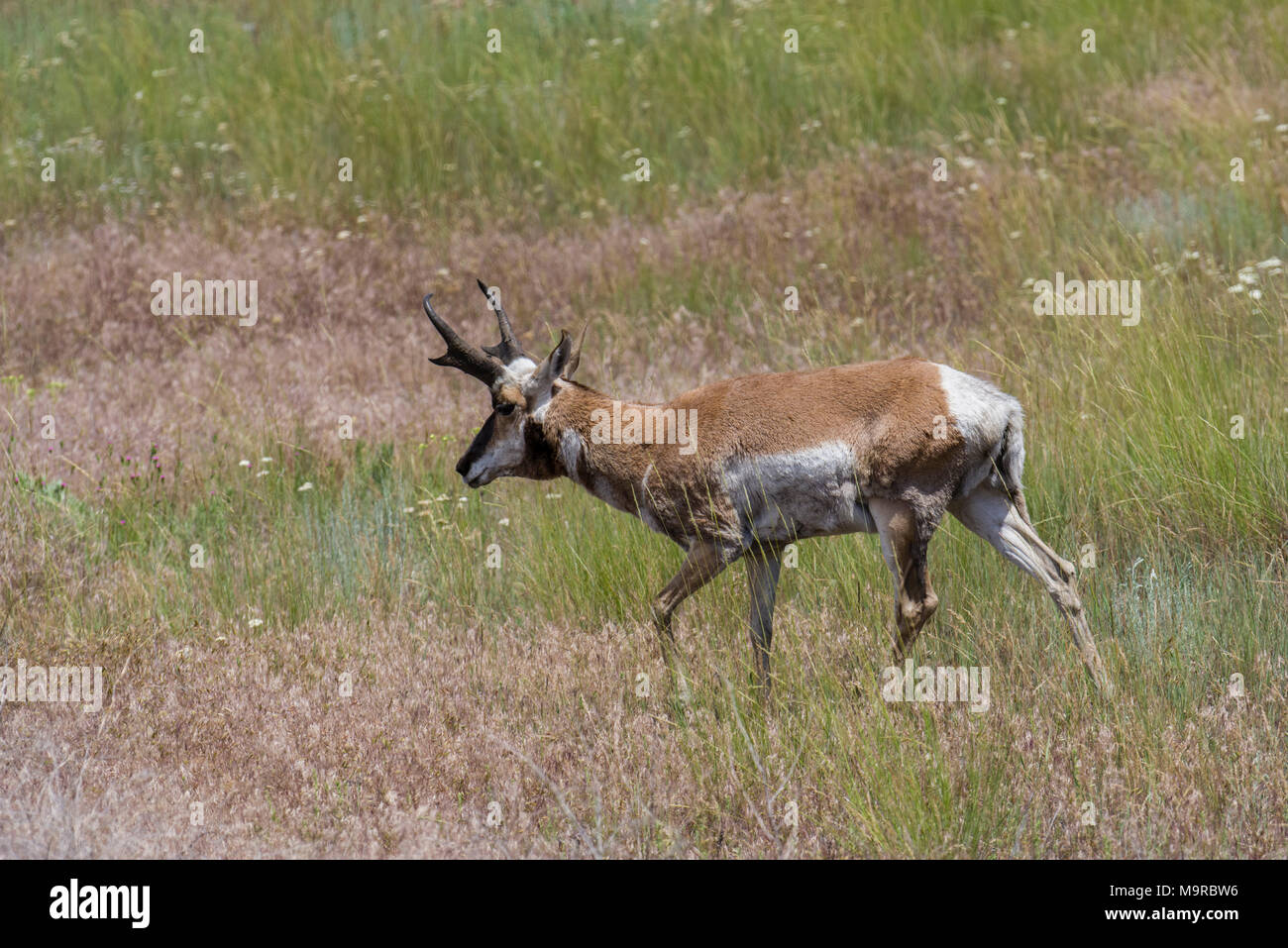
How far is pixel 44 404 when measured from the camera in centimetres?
1098

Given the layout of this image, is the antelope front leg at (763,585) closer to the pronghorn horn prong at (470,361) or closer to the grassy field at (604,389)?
the grassy field at (604,389)

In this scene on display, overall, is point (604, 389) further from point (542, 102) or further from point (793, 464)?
point (542, 102)

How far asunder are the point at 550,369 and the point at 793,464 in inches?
50.8

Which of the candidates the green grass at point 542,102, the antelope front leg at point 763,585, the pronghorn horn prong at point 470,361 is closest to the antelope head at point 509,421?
the pronghorn horn prong at point 470,361

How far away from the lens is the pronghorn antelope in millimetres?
6734

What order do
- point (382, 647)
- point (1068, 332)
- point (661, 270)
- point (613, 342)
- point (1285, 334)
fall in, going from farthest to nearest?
point (661, 270) < point (613, 342) < point (1068, 332) < point (1285, 334) < point (382, 647)

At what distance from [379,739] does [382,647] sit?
3.44 ft

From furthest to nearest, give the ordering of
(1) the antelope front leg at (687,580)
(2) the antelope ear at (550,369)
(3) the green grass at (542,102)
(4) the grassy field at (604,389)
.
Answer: (3) the green grass at (542,102) → (2) the antelope ear at (550,369) → (1) the antelope front leg at (687,580) → (4) the grassy field at (604,389)

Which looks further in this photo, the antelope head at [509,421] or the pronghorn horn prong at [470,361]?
the antelope head at [509,421]

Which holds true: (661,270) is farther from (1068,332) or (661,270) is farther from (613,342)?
(1068,332)

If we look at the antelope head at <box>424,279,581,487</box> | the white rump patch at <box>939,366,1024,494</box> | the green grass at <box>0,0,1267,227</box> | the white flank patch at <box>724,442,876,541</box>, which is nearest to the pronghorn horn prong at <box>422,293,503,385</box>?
the antelope head at <box>424,279,581,487</box>

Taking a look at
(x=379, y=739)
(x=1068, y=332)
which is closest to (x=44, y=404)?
(x=379, y=739)

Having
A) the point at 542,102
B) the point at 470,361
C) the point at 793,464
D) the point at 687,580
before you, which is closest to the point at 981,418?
the point at 793,464

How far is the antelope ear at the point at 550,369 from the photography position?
24.0 feet
